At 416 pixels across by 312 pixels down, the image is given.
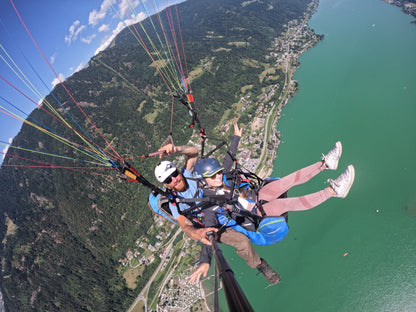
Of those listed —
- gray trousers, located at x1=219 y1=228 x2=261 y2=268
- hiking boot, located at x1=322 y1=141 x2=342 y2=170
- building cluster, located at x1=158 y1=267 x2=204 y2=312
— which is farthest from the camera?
building cluster, located at x1=158 y1=267 x2=204 y2=312

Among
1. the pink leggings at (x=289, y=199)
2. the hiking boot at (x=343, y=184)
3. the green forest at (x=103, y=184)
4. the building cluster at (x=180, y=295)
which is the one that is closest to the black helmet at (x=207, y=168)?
the pink leggings at (x=289, y=199)

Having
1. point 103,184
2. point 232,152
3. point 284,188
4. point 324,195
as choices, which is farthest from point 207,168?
point 103,184

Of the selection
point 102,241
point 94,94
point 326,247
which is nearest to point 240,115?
point 326,247

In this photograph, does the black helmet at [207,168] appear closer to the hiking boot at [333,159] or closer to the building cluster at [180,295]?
the hiking boot at [333,159]

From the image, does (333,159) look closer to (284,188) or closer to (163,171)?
(284,188)

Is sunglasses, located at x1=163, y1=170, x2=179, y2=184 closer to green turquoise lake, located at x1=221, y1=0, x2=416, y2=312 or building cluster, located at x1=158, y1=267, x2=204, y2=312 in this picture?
green turquoise lake, located at x1=221, y1=0, x2=416, y2=312

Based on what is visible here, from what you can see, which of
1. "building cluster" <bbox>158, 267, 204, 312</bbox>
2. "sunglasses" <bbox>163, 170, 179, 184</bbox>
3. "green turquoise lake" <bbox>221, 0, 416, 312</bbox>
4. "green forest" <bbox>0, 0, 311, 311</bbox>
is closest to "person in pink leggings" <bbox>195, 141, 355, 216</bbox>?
"sunglasses" <bbox>163, 170, 179, 184</bbox>
